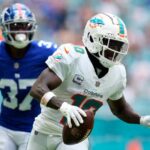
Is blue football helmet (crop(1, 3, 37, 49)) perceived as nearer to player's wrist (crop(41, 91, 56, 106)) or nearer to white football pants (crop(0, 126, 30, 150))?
white football pants (crop(0, 126, 30, 150))

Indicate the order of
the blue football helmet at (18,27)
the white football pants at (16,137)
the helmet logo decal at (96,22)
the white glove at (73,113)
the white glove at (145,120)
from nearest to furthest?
the white glove at (73,113) → the helmet logo decal at (96,22) → the white glove at (145,120) → the white football pants at (16,137) → the blue football helmet at (18,27)

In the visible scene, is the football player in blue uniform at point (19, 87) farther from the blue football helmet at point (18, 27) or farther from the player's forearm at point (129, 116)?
the player's forearm at point (129, 116)

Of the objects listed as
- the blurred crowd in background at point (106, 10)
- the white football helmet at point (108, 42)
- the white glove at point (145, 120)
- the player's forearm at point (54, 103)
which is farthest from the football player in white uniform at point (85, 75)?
the blurred crowd in background at point (106, 10)

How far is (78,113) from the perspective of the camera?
133 inches

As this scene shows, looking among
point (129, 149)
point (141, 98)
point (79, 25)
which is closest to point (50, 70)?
point (129, 149)

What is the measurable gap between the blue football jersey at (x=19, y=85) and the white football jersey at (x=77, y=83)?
20.7 inches

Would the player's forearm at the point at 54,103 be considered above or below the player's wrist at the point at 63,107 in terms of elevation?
below

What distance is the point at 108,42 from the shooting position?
3725 millimetres

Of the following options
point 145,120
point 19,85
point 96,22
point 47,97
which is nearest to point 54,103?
point 47,97

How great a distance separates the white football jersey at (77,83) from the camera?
3.68 m

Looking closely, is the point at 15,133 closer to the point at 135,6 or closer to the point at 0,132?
the point at 0,132

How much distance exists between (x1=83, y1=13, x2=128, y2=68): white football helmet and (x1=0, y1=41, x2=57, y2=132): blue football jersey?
0.72 m

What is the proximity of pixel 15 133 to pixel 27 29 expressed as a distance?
2.30ft

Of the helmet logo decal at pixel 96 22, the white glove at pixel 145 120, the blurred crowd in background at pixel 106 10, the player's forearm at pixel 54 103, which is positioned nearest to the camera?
Result: the player's forearm at pixel 54 103
